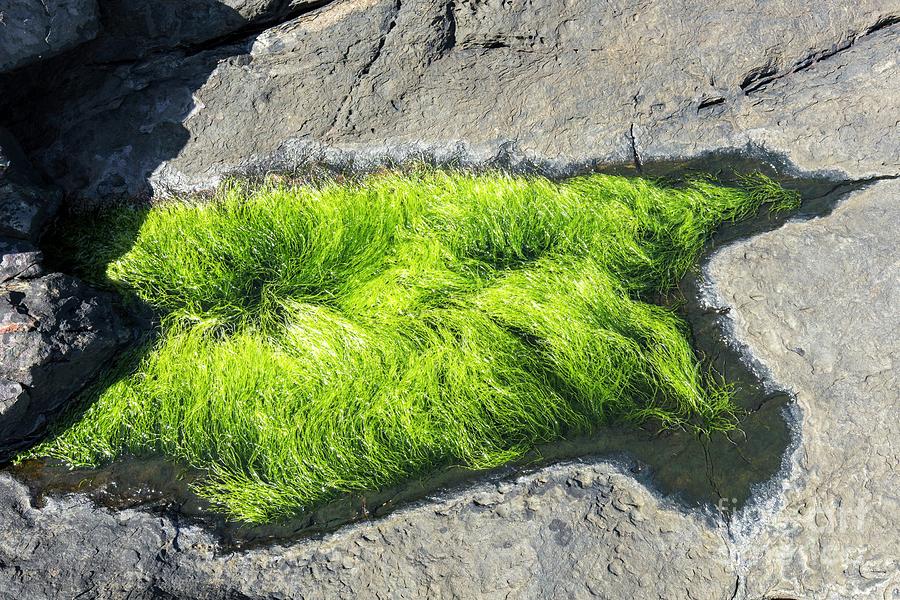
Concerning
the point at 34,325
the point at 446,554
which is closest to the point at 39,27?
the point at 34,325

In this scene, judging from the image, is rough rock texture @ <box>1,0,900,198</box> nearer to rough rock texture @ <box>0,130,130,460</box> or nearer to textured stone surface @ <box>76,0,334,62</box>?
textured stone surface @ <box>76,0,334,62</box>

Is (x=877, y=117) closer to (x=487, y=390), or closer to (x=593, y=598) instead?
(x=487, y=390)

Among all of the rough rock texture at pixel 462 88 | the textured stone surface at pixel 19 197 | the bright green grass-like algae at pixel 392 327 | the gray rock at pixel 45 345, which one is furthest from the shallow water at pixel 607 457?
the rough rock texture at pixel 462 88

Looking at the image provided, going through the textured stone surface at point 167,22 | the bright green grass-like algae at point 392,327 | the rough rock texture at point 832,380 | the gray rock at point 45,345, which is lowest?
the rough rock texture at point 832,380

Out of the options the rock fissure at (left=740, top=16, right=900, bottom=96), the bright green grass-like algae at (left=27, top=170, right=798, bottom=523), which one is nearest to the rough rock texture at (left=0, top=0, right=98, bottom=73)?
the bright green grass-like algae at (left=27, top=170, right=798, bottom=523)

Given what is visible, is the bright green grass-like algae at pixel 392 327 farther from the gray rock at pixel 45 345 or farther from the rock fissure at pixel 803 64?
the rock fissure at pixel 803 64
